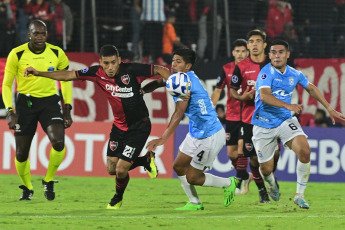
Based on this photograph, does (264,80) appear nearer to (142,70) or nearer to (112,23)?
(142,70)

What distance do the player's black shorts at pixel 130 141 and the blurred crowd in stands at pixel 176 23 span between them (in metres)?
6.16

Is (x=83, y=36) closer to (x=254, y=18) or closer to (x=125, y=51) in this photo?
(x=125, y=51)

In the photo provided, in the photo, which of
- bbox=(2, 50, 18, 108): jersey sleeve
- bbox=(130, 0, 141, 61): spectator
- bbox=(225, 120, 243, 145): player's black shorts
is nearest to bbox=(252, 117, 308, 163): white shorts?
bbox=(225, 120, 243, 145): player's black shorts

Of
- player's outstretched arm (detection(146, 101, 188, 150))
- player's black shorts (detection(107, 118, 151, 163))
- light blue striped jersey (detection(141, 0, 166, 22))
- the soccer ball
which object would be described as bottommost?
player's black shorts (detection(107, 118, 151, 163))

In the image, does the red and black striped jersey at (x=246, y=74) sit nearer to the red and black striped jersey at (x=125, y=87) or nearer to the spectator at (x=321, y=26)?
the red and black striped jersey at (x=125, y=87)

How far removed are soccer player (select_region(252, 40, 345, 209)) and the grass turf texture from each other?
0.57m

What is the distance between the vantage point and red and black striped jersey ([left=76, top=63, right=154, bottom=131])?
29.4 feet

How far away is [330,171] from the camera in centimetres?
1470

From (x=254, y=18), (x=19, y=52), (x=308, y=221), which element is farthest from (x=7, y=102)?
(x=254, y=18)

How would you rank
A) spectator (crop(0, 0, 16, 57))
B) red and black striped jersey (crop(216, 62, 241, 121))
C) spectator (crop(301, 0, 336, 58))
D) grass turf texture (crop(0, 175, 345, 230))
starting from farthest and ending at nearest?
spectator (crop(301, 0, 336, 58)) < spectator (crop(0, 0, 16, 57)) < red and black striped jersey (crop(216, 62, 241, 121)) < grass turf texture (crop(0, 175, 345, 230))

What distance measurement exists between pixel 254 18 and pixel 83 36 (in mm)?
3545

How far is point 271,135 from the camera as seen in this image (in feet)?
31.4

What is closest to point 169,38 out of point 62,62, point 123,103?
point 62,62

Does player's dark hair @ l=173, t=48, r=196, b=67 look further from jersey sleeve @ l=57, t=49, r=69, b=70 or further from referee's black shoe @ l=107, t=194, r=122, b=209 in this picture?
jersey sleeve @ l=57, t=49, r=69, b=70
